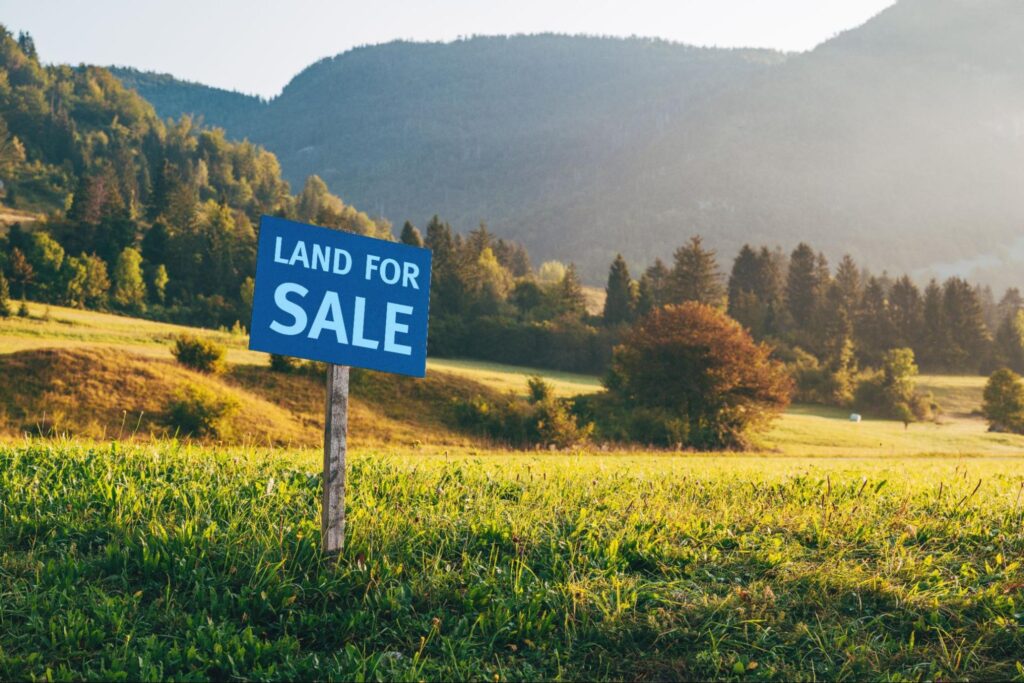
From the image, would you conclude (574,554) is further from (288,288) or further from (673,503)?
(288,288)

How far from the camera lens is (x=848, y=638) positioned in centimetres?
571

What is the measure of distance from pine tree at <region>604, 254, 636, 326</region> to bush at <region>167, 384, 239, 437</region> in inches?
2231

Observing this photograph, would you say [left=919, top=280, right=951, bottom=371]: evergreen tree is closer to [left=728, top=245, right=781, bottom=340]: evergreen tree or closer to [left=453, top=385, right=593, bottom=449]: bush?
[left=728, top=245, right=781, bottom=340]: evergreen tree

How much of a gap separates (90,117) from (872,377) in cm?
17766

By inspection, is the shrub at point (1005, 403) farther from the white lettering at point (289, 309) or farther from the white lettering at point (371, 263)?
the white lettering at point (289, 309)

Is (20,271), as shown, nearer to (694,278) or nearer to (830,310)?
(694,278)

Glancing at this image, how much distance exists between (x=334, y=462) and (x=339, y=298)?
143 centimetres

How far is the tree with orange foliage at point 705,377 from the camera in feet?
117

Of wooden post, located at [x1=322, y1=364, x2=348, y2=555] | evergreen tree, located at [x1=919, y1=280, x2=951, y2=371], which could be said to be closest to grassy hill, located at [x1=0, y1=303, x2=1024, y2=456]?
wooden post, located at [x1=322, y1=364, x2=348, y2=555]

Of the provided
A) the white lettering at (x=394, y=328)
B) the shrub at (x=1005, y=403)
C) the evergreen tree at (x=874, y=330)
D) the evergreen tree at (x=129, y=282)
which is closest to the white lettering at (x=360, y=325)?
the white lettering at (x=394, y=328)

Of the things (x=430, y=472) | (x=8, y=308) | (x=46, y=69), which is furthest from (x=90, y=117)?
(x=430, y=472)

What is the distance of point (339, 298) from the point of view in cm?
639

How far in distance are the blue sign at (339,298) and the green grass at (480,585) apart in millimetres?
1738

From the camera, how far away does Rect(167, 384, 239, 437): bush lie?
84.7 feet
